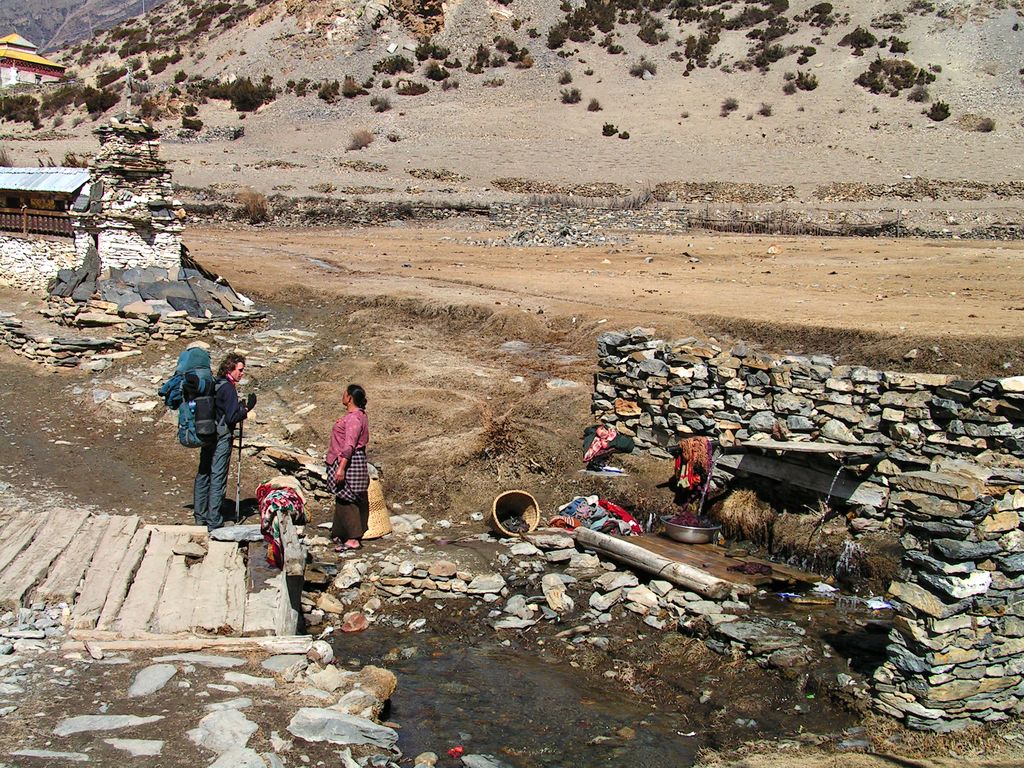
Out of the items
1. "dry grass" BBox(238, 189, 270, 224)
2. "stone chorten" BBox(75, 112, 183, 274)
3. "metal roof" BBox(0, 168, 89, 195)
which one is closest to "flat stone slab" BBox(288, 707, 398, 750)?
"stone chorten" BBox(75, 112, 183, 274)

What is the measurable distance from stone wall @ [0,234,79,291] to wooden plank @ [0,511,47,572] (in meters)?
12.2

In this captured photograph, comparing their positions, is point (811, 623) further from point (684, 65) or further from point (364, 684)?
point (684, 65)

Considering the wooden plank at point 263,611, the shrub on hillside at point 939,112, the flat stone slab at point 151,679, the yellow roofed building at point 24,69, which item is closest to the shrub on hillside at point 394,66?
the yellow roofed building at point 24,69

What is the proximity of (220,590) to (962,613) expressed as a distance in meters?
5.48

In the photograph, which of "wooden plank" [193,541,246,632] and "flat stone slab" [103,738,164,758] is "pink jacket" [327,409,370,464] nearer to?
"wooden plank" [193,541,246,632]

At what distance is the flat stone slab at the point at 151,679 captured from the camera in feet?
16.8

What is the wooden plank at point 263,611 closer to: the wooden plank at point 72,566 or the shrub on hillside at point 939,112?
the wooden plank at point 72,566

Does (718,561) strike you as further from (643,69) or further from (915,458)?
(643,69)

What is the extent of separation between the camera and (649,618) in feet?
26.9

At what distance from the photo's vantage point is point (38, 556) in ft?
23.3

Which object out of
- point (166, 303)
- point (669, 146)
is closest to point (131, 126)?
point (166, 303)

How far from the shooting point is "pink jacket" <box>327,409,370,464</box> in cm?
898

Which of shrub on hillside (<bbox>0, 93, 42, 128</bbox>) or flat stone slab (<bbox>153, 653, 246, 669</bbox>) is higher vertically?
shrub on hillside (<bbox>0, 93, 42, 128</bbox>)

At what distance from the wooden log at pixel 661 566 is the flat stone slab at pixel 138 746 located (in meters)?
5.31
